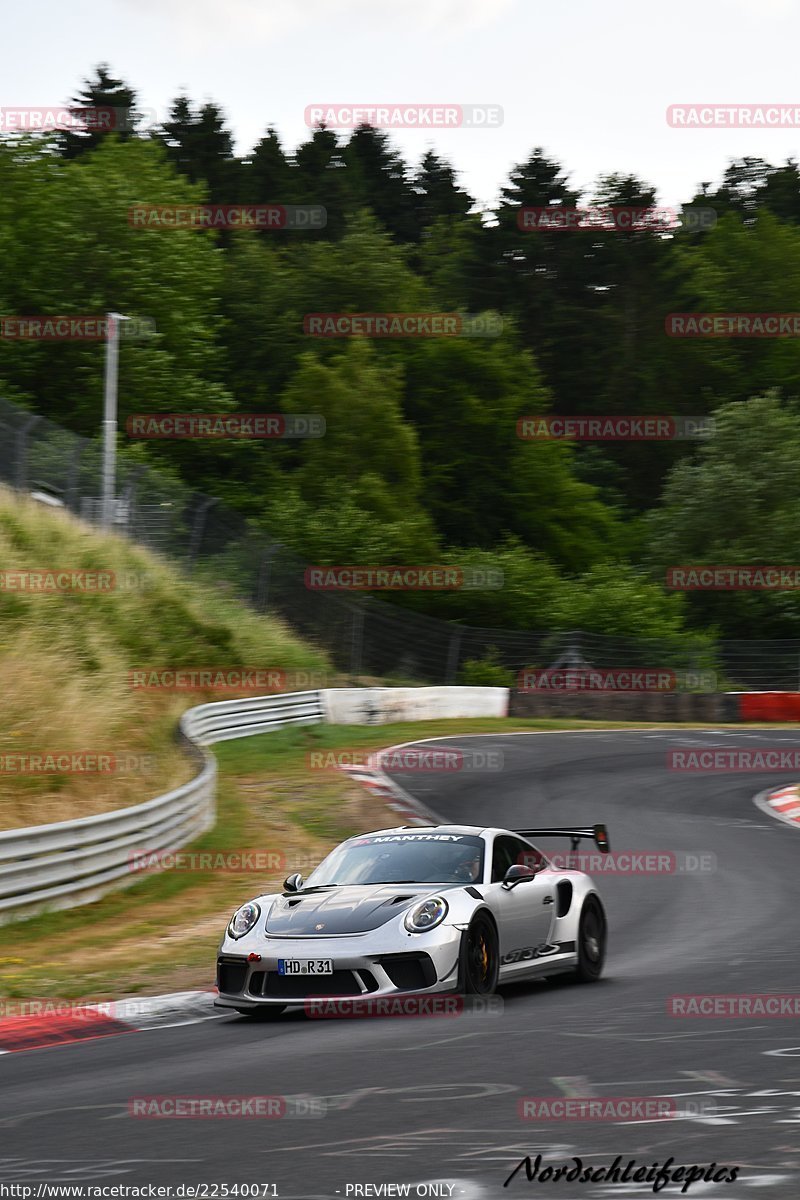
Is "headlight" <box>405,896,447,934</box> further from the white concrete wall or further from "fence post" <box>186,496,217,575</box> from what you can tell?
"fence post" <box>186,496,217,575</box>

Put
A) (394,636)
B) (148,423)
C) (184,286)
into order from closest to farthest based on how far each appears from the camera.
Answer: (394,636) < (148,423) < (184,286)

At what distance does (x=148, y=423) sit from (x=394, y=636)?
20.0 m

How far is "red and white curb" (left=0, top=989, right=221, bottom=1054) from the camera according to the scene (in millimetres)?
8656

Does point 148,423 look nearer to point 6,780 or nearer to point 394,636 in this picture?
point 394,636

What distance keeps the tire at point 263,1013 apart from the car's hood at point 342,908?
0.47 meters

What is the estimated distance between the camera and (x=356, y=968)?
8.68 meters

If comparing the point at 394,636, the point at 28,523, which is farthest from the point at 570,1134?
the point at 394,636

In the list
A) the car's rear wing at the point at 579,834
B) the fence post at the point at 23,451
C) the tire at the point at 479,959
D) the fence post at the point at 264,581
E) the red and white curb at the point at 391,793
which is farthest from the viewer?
the fence post at the point at 264,581

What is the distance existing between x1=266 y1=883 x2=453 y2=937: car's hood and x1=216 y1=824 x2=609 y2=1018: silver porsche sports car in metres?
0.01

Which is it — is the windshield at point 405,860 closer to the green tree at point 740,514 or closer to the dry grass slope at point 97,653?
the dry grass slope at point 97,653

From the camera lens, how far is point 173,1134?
5.69 m

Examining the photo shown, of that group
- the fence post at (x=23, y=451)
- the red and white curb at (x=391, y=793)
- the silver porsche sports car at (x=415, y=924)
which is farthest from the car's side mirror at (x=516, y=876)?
the fence post at (x=23, y=451)

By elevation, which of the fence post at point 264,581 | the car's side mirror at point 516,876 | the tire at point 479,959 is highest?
the fence post at point 264,581

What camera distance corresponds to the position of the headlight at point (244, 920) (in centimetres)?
927
